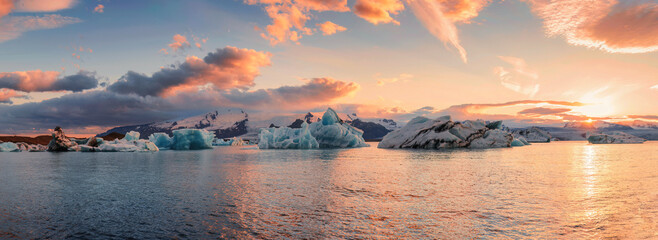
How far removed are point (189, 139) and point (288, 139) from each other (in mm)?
19358

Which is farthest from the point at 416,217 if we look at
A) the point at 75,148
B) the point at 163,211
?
the point at 75,148

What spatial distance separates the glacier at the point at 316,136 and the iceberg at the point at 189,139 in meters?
11.1

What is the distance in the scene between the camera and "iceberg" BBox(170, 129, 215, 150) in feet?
195

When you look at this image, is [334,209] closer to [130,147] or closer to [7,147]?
[130,147]

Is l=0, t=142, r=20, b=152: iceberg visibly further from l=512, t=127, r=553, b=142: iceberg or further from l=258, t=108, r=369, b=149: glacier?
l=512, t=127, r=553, b=142: iceberg

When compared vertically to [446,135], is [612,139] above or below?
below

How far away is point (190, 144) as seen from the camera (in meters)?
62.9

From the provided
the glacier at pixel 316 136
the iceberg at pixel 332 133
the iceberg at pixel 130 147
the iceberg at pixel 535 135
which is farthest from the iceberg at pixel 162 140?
the iceberg at pixel 535 135

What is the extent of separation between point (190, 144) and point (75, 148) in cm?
1787

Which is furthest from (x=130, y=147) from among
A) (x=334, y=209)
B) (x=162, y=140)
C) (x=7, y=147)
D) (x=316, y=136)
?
(x=334, y=209)

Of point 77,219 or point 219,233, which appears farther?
point 77,219

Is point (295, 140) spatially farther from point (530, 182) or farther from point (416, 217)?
point (416, 217)

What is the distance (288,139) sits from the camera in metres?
56.1

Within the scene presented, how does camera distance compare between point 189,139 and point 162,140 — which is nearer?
point 189,139
